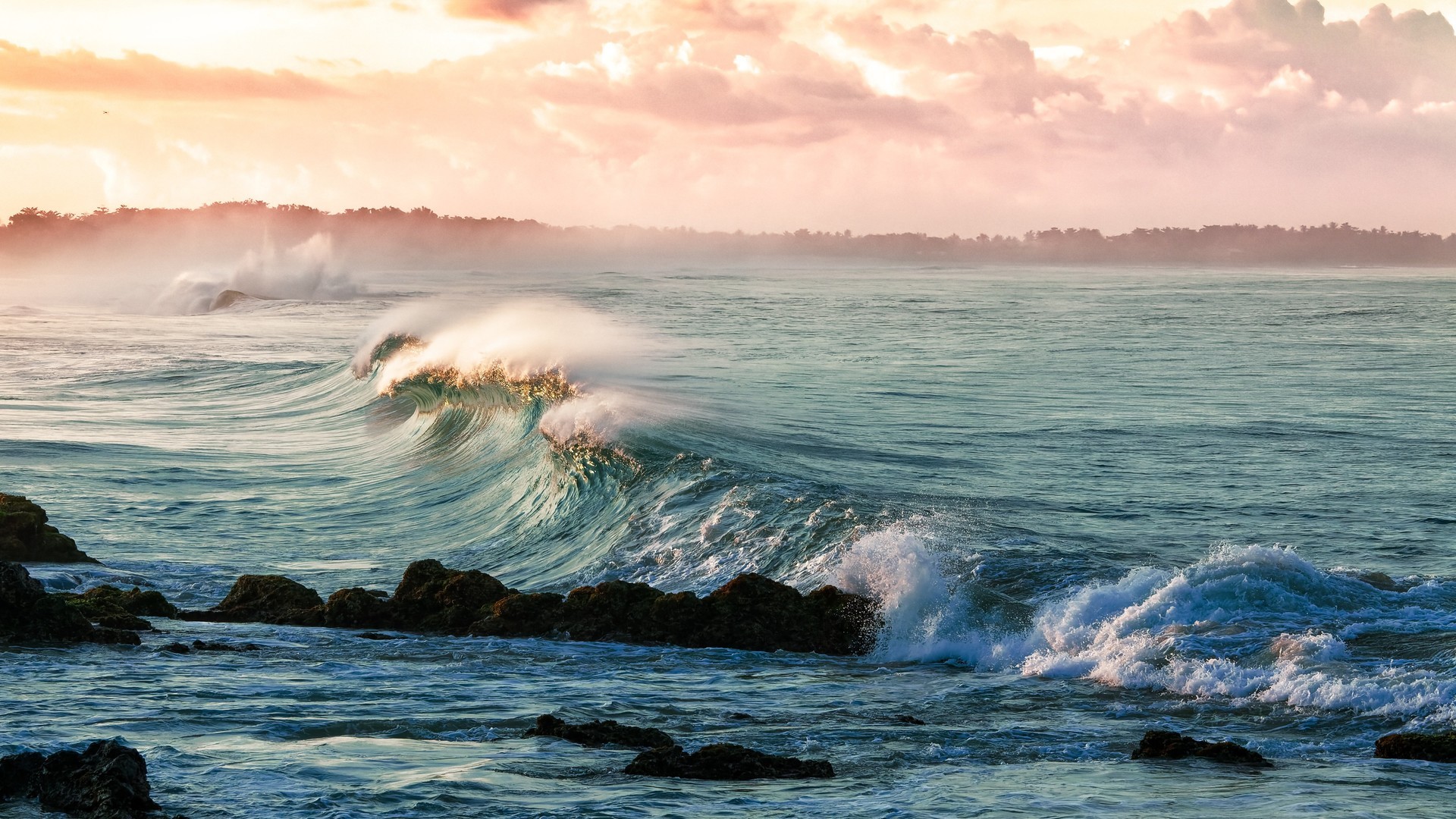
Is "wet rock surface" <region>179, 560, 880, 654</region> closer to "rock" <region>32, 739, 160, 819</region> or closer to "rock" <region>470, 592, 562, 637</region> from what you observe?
"rock" <region>470, 592, 562, 637</region>

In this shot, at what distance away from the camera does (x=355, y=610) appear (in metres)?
10.7

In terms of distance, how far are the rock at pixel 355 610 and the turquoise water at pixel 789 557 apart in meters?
0.39

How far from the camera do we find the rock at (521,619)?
1035cm

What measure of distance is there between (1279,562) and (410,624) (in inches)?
258

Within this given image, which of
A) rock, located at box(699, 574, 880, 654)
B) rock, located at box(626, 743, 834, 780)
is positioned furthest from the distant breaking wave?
rock, located at box(626, 743, 834, 780)

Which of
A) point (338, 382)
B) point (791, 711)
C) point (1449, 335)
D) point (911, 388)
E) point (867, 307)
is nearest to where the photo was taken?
point (791, 711)

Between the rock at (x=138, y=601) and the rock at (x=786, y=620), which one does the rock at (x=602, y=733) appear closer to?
the rock at (x=786, y=620)

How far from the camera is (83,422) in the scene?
24.7m

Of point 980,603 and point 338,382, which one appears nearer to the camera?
point 980,603

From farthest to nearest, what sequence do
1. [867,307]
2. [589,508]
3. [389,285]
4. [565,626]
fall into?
[389,285] → [867,307] → [589,508] → [565,626]

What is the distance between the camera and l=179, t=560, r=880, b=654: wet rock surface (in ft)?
33.3

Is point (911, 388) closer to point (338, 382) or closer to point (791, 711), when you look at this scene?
point (338, 382)

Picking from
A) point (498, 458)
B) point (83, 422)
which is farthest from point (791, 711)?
point (83, 422)

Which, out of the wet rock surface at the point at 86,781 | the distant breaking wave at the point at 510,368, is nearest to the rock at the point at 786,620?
the wet rock surface at the point at 86,781
